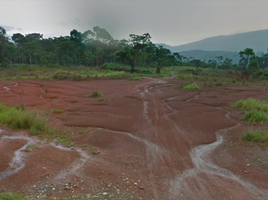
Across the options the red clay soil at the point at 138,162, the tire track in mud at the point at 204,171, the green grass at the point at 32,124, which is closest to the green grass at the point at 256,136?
the red clay soil at the point at 138,162

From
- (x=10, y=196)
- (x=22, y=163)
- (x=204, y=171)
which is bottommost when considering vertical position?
(x=204, y=171)

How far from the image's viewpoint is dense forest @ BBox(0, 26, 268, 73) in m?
35.7

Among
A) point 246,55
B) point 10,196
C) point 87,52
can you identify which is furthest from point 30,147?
point 87,52

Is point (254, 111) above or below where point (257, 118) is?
Result: above

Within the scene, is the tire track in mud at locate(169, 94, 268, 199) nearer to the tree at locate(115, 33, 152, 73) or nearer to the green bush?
the green bush

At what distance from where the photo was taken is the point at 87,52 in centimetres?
4288

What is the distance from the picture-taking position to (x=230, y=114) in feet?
27.4

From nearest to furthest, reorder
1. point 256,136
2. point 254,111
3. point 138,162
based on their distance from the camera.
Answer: point 138,162 < point 256,136 < point 254,111

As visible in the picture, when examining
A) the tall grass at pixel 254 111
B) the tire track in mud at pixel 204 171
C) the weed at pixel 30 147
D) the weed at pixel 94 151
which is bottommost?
the tire track in mud at pixel 204 171

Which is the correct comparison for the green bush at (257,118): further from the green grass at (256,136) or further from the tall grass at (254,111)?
the green grass at (256,136)

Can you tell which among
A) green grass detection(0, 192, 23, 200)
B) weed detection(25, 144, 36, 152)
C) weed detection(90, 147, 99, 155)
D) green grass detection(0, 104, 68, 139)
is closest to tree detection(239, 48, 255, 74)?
weed detection(90, 147, 99, 155)

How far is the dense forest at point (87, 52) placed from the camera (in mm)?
35688

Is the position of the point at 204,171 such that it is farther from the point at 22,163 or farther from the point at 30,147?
the point at 30,147

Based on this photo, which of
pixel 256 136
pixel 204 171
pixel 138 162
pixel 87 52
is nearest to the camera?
pixel 204 171
